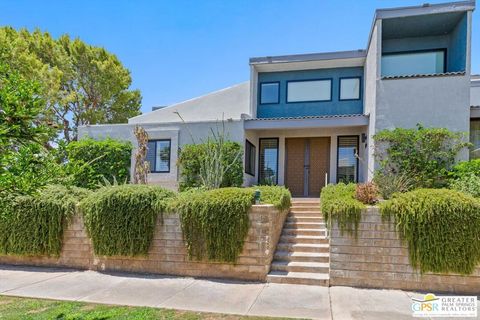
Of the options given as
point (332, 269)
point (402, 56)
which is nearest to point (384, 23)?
point (402, 56)

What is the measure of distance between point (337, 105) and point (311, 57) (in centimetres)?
255

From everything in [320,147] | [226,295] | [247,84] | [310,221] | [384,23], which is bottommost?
[226,295]

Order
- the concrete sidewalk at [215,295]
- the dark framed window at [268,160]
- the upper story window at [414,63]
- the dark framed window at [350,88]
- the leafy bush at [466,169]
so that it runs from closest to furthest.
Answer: the concrete sidewalk at [215,295] < the leafy bush at [466,169] < the upper story window at [414,63] < the dark framed window at [350,88] < the dark framed window at [268,160]

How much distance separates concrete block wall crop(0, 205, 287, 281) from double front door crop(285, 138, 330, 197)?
636 cm

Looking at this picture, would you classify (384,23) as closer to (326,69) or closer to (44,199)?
(326,69)

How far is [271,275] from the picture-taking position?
7.88 meters

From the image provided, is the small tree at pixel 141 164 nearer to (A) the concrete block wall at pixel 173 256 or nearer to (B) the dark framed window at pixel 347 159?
(A) the concrete block wall at pixel 173 256

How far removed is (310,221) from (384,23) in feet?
28.4

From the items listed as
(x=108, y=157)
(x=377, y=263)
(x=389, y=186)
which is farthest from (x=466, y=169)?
(x=108, y=157)

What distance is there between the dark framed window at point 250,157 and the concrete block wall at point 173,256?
5364mm

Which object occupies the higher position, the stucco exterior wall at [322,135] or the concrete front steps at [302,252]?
the stucco exterior wall at [322,135]

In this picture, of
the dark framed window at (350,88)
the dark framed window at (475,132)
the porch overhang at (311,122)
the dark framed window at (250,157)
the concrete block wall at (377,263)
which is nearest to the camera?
the concrete block wall at (377,263)

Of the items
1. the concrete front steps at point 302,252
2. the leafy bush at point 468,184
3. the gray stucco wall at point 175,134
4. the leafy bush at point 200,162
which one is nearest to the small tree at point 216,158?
the leafy bush at point 200,162

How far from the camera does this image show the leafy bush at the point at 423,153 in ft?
37.0
